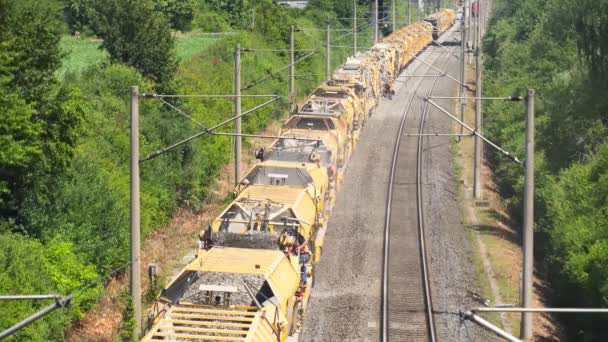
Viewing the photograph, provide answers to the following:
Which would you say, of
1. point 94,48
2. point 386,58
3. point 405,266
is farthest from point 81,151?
point 386,58

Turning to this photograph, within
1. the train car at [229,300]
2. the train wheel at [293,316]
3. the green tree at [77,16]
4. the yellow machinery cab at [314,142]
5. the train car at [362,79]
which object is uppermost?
the green tree at [77,16]

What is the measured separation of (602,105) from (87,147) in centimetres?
2017

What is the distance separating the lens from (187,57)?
188 ft

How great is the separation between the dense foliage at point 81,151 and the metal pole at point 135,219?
1543 mm

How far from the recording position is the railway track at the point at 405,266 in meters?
23.6

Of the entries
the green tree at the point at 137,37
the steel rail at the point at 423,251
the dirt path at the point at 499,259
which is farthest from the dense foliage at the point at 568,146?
the green tree at the point at 137,37

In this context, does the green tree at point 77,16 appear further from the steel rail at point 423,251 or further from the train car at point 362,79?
the steel rail at point 423,251

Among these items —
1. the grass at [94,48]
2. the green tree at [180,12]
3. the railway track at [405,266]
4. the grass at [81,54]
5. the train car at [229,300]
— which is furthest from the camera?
the green tree at [180,12]

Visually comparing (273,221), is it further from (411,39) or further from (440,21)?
(440,21)

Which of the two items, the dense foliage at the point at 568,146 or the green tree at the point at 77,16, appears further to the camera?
the green tree at the point at 77,16

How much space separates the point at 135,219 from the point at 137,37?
62.1 feet

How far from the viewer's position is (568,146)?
38500 millimetres

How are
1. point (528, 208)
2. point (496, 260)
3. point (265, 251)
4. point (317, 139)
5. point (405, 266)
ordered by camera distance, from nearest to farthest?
point (265, 251)
point (528, 208)
point (405, 266)
point (496, 260)
point (317, 139)

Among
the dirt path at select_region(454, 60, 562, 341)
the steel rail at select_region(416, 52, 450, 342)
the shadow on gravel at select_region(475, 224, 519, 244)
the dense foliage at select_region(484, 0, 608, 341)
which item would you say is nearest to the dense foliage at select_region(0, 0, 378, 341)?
the steel rail at select_region(416, 52, 450, 342)
